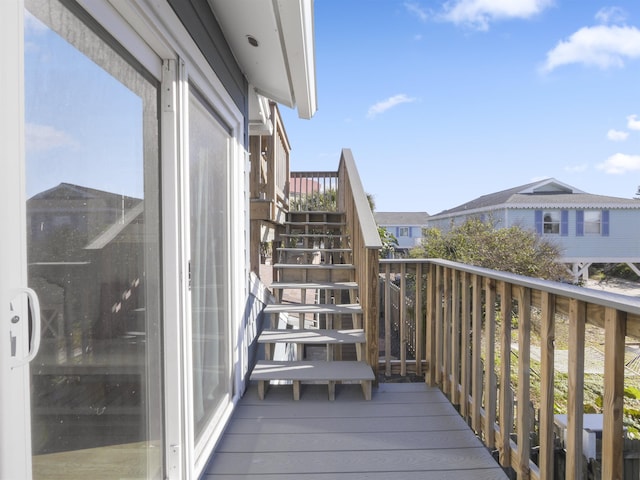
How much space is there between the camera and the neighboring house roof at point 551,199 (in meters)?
15.2

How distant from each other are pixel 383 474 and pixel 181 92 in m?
2.06

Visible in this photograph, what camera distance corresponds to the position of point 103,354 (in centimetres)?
116

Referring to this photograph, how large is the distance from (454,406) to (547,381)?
1.23 metres

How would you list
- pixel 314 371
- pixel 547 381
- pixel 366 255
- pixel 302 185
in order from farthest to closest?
pixel 302 185 < pixel 366 255 < pixel 314 371 < pixel 547 381

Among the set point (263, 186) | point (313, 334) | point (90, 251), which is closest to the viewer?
point (90, 251)

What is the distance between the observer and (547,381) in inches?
61.3

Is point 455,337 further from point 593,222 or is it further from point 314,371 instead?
point 593,222

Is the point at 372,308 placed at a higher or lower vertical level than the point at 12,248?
lower

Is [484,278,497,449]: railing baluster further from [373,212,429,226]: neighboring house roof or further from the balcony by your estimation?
[373,212,429,226]: neighboring house roof

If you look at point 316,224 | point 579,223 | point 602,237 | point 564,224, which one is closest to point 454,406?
point 316,224

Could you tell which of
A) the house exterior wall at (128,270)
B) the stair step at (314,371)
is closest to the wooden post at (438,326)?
the stair step at (314,371)

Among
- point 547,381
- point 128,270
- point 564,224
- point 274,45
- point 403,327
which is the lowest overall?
point 403,327

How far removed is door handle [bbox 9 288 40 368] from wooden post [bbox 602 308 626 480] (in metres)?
1.53

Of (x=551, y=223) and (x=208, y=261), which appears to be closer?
(x=208, y=261)
